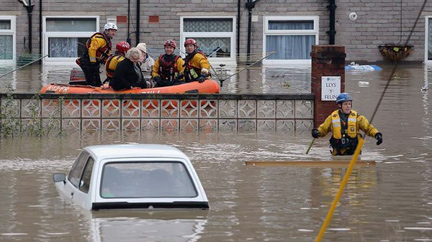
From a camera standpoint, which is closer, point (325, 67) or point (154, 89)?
point (325, 67)

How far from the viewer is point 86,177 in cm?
1103

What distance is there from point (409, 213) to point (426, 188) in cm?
181

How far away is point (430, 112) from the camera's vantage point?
21.9m

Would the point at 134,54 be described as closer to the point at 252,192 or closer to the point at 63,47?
the point at 252,192

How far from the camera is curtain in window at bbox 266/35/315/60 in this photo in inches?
1432

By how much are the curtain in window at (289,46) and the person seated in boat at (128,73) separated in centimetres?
1615

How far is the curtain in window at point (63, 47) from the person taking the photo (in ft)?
118

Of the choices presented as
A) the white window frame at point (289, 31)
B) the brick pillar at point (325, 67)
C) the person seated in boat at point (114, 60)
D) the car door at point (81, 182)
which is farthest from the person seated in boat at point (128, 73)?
the white window frame at point (289, 31)

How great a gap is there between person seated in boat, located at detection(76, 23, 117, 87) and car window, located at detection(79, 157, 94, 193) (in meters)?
10.7

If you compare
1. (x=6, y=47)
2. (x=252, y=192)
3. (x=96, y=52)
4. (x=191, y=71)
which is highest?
(x=6, y=47)

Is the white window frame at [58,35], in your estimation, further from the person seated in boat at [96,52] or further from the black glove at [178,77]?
the black glove at [178,77]

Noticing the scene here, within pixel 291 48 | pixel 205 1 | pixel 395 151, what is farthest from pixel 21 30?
pixel 395 151

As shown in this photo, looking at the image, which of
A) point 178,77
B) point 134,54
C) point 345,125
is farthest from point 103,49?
point 345,125

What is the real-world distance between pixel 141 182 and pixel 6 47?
26.1 meters
